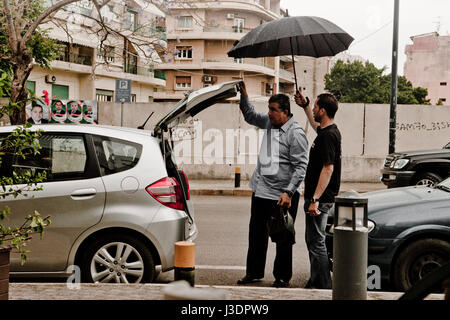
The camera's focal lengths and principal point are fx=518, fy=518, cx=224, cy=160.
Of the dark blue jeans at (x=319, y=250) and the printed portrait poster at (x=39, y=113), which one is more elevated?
the printed portrait poster at (x=39, y=113)

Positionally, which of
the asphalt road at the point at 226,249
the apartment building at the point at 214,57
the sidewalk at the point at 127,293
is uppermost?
the apartment building at the point at 214,57

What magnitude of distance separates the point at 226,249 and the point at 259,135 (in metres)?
9.14

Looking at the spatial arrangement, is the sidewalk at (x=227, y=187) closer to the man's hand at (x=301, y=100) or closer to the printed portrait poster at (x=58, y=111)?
the printed portrait poster at (x=58, y=111)

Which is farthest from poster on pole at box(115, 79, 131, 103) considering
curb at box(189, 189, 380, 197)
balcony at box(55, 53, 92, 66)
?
balcony at box(55, 53, 92, 66)

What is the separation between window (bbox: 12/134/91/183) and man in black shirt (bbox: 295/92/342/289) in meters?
2.13

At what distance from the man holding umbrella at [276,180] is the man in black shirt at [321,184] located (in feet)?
0.67

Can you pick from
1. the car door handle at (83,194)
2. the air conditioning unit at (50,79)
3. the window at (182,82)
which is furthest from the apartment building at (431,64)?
the car door handle at (83,194)

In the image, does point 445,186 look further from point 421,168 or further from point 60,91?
point 60,91

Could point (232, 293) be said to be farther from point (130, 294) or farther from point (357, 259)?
point (357, 259)

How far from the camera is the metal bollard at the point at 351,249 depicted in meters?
3.63

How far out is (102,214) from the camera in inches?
185

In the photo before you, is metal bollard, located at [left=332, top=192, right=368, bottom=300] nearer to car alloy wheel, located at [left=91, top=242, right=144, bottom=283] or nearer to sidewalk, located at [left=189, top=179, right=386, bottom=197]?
car alloy wheel, located at [left=91, top=242, right=144, bottom=283]

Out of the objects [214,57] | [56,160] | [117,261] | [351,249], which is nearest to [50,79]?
[214,57]

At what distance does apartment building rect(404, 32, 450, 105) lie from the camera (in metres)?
70.3
